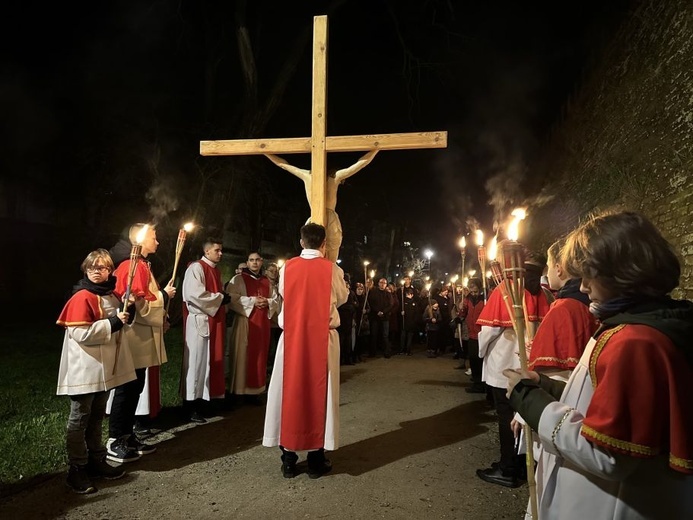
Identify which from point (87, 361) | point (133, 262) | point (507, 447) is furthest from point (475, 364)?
point (87, 361)

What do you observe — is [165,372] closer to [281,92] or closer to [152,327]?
[152,327]

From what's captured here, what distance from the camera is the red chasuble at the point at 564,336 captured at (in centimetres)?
288

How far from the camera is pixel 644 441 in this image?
139cm

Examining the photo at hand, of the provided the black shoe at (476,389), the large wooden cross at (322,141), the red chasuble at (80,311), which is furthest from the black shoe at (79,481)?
the black shoe at (476,389)

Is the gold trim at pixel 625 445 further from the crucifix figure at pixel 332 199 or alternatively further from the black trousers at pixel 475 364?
the black trousers at pixel 475 364

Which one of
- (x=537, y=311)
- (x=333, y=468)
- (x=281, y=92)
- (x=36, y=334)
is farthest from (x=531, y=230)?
(x=36, y=334)

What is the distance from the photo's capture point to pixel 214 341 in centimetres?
616

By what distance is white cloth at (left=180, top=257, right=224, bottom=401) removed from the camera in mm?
5883

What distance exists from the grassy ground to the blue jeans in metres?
0.67

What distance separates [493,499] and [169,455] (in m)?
3.21

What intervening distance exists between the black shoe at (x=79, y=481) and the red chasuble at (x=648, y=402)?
13.1 feet

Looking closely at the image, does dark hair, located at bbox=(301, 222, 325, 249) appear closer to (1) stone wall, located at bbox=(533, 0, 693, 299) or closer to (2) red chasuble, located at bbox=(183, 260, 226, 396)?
(2) red chasuble, located at bbox=(183, 260, 226, 396)

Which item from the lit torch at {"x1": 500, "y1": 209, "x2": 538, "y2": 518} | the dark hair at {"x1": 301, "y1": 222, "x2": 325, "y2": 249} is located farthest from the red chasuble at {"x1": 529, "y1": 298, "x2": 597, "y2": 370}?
the dark hair at {"x1": 301, "y1": 222, "x2": 325, "y2": 249}

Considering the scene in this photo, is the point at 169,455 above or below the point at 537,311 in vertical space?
below
